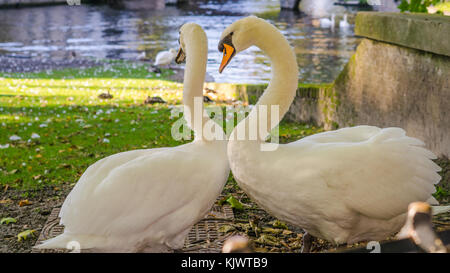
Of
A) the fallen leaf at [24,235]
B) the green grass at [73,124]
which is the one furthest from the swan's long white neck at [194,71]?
the green grass at [73,124]

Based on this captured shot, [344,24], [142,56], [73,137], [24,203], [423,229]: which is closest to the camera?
[423,229]

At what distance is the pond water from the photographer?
1584 cm

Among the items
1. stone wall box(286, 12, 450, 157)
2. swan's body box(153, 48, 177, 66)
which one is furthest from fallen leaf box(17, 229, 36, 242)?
swan's body box(153, 48, 177, 66)

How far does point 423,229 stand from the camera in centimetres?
175

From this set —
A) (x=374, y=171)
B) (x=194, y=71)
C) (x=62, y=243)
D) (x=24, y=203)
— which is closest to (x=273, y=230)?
(x=374, y=171)

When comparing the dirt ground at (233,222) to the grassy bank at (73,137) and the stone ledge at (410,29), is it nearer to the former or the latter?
the grassy bank at (73,137)

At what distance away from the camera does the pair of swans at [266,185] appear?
3.22 metres

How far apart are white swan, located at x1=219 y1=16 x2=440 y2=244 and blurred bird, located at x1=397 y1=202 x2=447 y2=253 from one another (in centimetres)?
144

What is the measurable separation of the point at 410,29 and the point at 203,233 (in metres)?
3.36

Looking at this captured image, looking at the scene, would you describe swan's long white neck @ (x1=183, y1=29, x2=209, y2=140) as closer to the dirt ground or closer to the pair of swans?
the pair of swans

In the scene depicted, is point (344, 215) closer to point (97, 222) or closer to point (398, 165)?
point (398, 165)

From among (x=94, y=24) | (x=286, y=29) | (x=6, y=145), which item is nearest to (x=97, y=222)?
(x=6, y=145)

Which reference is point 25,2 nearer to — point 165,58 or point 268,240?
point 165,58

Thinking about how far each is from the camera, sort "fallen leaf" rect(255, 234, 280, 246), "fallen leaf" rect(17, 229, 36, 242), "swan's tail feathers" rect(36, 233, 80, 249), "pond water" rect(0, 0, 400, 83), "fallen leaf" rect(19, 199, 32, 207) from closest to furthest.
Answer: "swan's tail feathers" rect(36, 233, 80, 249), "fallen leaf" rect(255, 234, 280, 246), "fallen leaf" rect(17, 229, 36, 242), "fallen leaf" rect(19, 199, 32, 207), "pond water" rect(0, 0, 400, 83)
